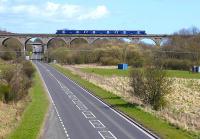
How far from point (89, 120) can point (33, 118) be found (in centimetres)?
482

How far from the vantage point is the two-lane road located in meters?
34.8

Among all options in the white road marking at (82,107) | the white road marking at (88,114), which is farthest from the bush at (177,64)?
the white road marking at (88,114)

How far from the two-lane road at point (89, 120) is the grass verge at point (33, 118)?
1.43 m

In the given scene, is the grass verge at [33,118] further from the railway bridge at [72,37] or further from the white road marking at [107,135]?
the railway bridge at [72,37]

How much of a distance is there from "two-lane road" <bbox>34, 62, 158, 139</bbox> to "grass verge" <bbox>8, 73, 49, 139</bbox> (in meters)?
1.43

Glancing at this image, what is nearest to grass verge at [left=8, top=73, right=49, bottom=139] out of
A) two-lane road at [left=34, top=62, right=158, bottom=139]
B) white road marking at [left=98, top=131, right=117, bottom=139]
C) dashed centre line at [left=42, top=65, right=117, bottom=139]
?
two-lane road at [left=34, top=62, right=158, bottom=139]

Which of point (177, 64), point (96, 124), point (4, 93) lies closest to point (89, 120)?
point (96, 124)

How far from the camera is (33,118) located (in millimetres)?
41312

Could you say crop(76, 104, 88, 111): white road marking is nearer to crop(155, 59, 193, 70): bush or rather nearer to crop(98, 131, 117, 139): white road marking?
crop(98, 131, 117, 139): white road marking

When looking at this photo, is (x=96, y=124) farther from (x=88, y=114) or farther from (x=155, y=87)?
(x=155, y=87)

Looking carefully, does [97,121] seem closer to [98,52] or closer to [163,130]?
[163,130]

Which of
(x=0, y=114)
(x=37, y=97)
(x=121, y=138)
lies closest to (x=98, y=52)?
(x=37, y=97)

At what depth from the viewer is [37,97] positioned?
59.3m

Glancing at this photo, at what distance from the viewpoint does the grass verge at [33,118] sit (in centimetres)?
3334
